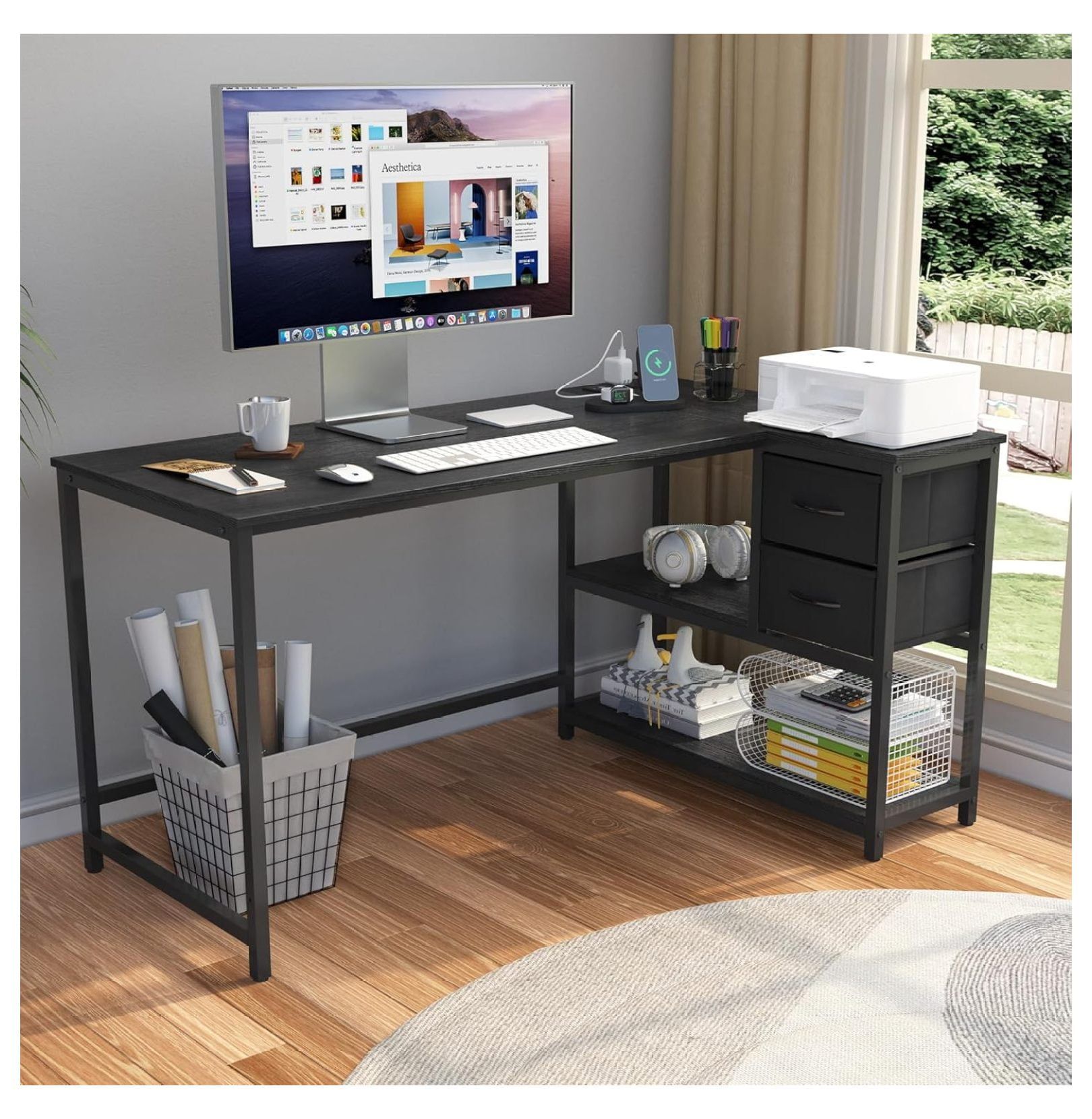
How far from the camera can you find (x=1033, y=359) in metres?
3.14

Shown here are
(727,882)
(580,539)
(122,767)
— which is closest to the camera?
(727,882)

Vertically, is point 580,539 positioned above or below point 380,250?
below

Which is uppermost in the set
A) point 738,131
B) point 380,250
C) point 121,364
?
point 738,131

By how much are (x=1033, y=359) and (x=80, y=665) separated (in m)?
2.07

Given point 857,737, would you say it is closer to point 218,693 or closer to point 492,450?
point 492,450

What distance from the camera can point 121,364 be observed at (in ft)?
9.13

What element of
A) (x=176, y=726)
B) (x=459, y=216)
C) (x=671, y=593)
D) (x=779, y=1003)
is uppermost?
(x=459, y=216)

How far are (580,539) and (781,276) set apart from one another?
0.81 meters

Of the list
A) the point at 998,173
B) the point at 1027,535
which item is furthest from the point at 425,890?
the point at 998,173

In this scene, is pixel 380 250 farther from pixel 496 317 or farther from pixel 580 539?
pixel 580 539

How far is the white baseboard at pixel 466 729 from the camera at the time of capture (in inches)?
112

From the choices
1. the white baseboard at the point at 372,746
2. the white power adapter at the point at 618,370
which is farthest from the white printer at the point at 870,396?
the white baseboard at the point at 372,746
